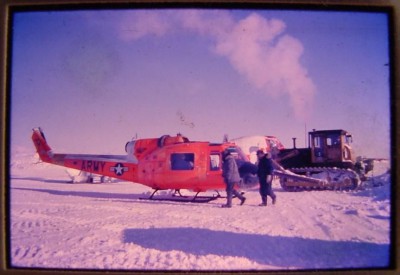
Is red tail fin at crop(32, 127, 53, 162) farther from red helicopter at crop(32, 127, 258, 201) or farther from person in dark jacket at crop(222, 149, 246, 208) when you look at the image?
person in dark jacket at crop(222, 149, 246, 208)

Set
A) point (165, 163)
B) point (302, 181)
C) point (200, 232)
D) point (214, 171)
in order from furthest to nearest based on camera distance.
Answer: point (165, 163) < point (214, 171) < point (302, 181) < point (200, 232)

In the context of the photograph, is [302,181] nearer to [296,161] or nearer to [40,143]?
[296,161]

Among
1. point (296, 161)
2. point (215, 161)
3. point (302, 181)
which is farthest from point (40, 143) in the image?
point (302, 181)

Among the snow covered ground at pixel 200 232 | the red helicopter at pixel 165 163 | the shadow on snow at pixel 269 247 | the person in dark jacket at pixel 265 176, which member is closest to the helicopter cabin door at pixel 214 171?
the red helicopter at pixel 165 163

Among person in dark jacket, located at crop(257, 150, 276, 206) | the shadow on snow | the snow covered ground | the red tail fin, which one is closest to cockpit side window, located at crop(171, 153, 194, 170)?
person in dark jacket, located at crop(257, 150, 276, 206)

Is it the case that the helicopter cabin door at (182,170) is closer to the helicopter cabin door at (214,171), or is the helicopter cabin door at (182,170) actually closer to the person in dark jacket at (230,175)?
the helicopter cabin door at (214,171)

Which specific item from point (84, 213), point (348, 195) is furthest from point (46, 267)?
point (348, 195)

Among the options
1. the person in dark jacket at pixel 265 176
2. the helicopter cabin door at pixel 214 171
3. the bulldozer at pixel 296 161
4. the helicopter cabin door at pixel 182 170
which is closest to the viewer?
the bulldozer at pixel 296 161
